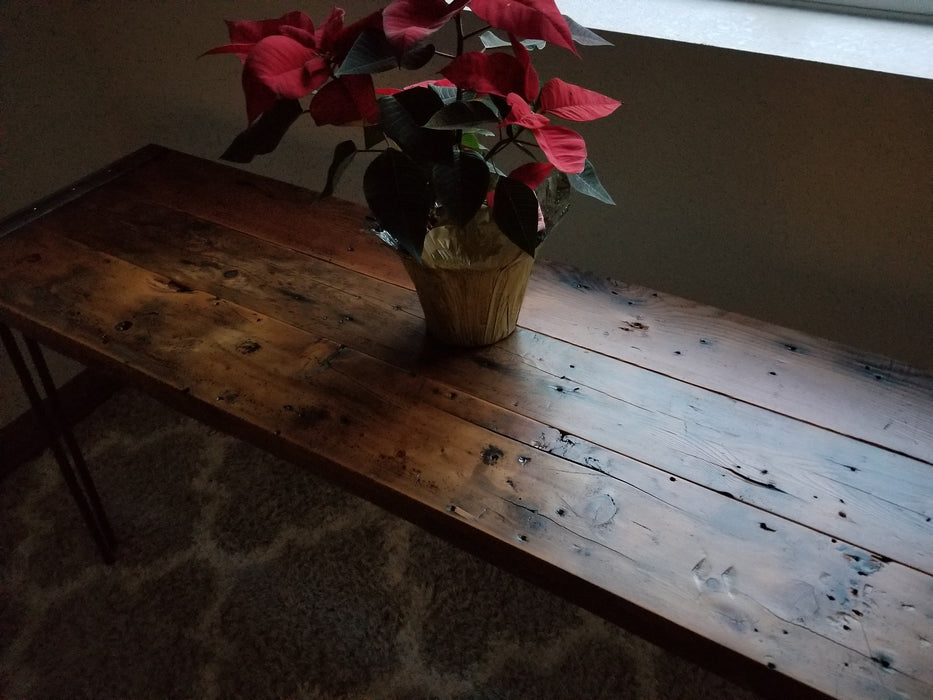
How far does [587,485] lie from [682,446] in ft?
0.38

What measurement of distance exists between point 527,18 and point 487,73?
68 millimetres

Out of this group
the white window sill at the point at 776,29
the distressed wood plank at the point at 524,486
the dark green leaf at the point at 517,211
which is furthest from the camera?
the white window sill at the point at 776,29

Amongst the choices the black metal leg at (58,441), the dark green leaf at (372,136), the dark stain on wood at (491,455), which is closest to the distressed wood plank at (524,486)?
the dark stain on wood at (491,455)

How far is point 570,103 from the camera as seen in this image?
0.74 m

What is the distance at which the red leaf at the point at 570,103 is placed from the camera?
0.73m

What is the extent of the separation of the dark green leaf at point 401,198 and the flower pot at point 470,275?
70 millimetres

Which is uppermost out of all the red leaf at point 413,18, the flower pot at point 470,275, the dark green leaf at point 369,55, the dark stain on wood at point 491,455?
the red leaf at point 413,18

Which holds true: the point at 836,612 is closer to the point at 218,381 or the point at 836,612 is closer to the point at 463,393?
the point at 463,393

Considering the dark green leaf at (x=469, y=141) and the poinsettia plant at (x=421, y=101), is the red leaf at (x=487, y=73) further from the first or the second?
the dark green leaf at (x=469, y=141)

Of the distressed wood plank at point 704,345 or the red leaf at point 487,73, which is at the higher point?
the red leaf at point 487,73

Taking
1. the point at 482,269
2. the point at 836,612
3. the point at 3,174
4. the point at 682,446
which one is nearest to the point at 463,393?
the point at 482,269

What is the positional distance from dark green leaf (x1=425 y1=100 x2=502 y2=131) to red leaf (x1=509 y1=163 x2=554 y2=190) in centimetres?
7

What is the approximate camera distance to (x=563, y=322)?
3.11ft

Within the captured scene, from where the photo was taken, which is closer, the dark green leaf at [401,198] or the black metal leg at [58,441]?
the dark green leaf at [401,198]
